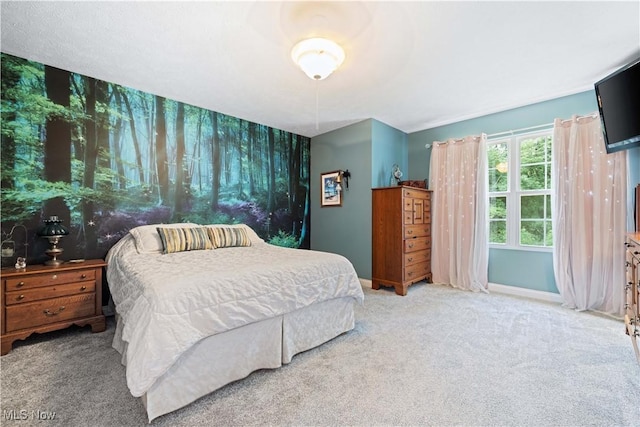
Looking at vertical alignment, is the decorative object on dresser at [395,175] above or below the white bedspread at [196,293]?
above

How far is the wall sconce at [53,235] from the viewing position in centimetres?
240

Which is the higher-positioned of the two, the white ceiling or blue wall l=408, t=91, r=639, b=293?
the white ceiling

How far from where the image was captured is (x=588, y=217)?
3008 millimetres

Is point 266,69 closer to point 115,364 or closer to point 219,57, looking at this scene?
point 219,57

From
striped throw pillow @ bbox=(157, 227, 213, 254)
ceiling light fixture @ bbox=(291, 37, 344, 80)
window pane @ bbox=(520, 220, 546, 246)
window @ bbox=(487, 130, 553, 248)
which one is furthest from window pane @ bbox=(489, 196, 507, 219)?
striped throw pillow @ bbox=(157, 227, 213, 254)

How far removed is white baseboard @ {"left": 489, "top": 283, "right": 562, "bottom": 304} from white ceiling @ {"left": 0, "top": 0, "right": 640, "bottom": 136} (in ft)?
7.78

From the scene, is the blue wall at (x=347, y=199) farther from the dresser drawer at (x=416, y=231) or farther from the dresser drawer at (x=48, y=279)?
the dresser drawer at (x=48, y=279)

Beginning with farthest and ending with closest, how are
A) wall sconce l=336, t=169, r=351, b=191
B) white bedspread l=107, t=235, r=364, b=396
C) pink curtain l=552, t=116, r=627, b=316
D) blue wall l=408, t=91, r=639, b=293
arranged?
wall sconce l=336, t=169, r=351, b=191, blue wall l=408, t=91, r=639, b=293, pink curtain l=552, t=116, r=627, b=316, white bedspread l=107, t=235, r=364, b=396

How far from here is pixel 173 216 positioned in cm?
337

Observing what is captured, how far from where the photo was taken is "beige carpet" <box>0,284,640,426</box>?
1449mm

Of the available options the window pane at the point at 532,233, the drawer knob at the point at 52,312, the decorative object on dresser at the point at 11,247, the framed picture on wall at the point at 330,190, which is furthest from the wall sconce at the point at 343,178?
the decorative object on dresser at the point at 11,247

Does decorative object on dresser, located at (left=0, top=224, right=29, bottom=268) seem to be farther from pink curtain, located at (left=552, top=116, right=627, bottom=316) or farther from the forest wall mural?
pink curtain, located at (left=552, top=116, right=627, bottom=316)

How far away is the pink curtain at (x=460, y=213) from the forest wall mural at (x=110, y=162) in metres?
2.59

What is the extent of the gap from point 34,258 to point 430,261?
4.68 metres
